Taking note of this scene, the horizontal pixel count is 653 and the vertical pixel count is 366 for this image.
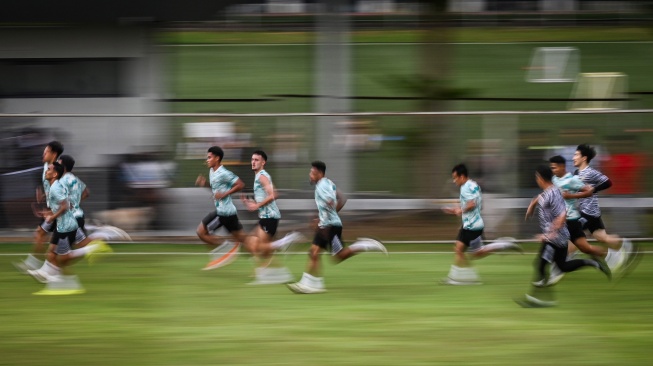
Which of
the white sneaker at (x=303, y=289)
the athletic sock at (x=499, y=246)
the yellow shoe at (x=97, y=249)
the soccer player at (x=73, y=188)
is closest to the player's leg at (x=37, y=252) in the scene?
the soccer player at (x=73, y=188)

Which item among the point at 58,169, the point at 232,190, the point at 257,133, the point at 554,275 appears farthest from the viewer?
the point at 257,133

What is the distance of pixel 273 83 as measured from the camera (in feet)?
109

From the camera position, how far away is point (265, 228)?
13234 millimetres

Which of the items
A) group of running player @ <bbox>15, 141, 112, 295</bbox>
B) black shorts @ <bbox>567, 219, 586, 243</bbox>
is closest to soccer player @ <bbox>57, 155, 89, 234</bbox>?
group of running player @ <bbox>15, 141, 112, 295</bbox>

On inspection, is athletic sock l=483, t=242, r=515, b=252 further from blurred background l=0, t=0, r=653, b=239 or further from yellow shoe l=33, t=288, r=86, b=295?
yellow shoe l=33, t=288, r=86, b=295

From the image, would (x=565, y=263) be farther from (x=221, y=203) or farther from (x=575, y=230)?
(x=221, y=203)

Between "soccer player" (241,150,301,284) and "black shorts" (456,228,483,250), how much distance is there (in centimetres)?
200

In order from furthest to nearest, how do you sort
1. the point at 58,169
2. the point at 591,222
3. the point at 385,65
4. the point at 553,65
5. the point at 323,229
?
the point at 385,65 → the point at 553,65 → the point at 591,222 → the point at 323,229 → the point at 58,169

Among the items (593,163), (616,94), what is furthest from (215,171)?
(616,94)

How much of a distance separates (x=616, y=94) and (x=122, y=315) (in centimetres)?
1676

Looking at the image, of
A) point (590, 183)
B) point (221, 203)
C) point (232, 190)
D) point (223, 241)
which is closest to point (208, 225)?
point (221, 203)

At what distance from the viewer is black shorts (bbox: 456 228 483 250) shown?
12797mm

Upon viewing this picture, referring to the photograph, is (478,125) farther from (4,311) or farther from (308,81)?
(308,81)

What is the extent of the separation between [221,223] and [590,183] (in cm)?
450
